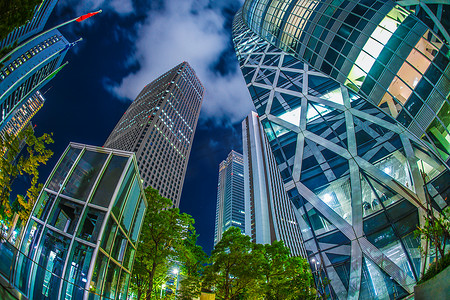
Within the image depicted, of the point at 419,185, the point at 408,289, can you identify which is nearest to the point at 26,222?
the point at 408,289

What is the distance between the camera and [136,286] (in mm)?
18297

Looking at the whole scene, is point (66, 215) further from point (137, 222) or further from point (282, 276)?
point (282, 276)

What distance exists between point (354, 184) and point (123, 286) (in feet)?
77.5

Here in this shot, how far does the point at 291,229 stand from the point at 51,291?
92931 mm

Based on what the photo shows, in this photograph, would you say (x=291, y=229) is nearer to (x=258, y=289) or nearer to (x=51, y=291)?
(x=258, y=289)

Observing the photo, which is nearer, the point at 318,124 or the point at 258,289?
the point at 258,289

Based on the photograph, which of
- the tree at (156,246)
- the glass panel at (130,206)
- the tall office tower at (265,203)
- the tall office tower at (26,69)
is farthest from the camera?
the tall office tower at (26,69)

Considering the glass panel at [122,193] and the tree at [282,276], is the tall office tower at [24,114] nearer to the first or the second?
the glass panel at [122,193]

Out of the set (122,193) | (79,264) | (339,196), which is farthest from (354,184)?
(79,264)

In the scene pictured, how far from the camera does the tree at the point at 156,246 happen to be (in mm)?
17328

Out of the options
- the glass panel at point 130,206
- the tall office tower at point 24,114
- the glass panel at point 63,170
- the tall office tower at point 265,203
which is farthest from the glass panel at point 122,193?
the tall office tower at point 24,114

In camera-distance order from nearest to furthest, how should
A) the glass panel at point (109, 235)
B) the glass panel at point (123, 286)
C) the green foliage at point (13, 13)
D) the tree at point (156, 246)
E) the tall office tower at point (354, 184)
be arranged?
the green foliage at point (13, 13) < the glass panel at point (109, 235) < the glass panel at point (123, 286) < the tree at point (156, 246) < the tall office tower at point (354, 184)

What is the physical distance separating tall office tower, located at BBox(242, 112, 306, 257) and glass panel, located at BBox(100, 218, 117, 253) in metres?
66.2

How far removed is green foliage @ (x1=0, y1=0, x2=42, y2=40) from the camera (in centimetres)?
526
